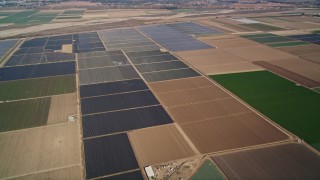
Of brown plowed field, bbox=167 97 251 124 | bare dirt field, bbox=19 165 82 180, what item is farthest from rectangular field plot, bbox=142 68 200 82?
bare dirt field, bbox=19 165 82 180

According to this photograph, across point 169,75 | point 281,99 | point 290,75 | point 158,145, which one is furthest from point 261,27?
point 158,145

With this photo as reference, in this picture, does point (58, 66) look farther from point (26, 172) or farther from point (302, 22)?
point (302, 22)

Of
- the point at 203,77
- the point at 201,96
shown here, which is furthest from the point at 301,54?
the point at 201,96

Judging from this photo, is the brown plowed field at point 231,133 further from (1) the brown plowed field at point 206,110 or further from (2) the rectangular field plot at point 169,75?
(2) the rectangular field plot at point 169,75

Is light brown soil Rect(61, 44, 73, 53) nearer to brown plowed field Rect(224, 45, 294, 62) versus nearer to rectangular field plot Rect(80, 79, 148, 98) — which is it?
rectangular field plot Rect(80, 79, 148, 98)

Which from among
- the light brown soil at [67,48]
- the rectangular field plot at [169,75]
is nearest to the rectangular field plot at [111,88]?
the rectangular field plot at [169,75]

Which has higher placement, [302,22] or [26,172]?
[302,22]
